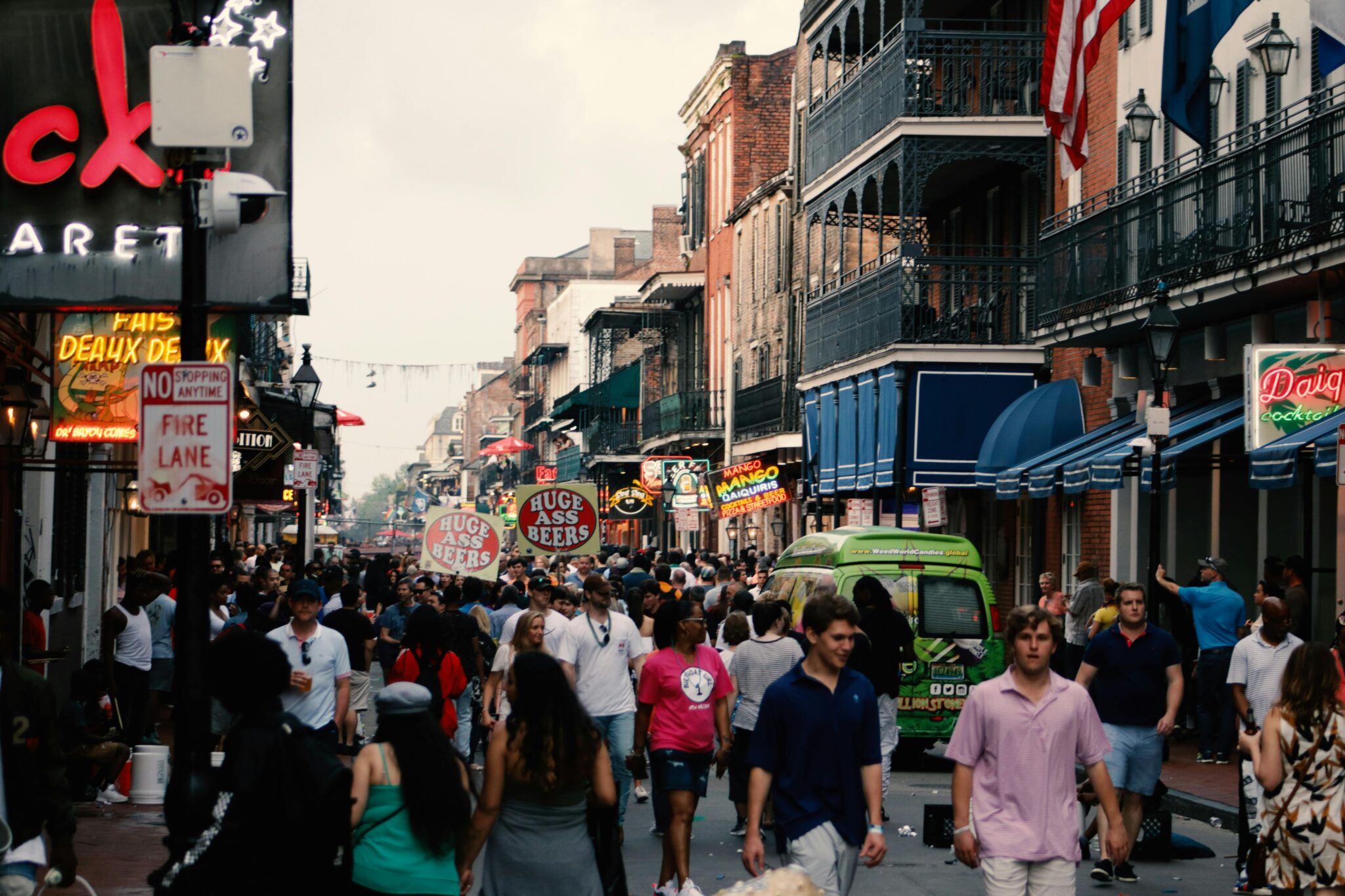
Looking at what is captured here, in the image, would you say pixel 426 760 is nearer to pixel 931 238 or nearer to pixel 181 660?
pixel 181 660

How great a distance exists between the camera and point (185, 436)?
900 centimetres

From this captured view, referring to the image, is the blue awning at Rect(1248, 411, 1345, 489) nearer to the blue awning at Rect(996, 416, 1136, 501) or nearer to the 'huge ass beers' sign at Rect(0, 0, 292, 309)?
the blue awning at Rect(996, 416, 1136, 501)

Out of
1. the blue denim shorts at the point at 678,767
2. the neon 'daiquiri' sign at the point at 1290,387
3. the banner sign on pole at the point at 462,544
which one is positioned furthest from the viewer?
the banner sign on pole at the point at 462,544

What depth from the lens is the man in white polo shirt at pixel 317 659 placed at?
12.5 meters

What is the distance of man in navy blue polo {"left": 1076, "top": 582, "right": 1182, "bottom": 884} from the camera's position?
1188 cm

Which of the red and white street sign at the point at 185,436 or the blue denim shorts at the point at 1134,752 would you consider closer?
the red and white street sign at the point at 185,436

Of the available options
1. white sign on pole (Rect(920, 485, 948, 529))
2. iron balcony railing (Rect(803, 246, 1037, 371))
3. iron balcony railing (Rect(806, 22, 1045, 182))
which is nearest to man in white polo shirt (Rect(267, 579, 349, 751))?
white sign on pole (Rect(920, 485, 948, 529))

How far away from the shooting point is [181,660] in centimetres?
915

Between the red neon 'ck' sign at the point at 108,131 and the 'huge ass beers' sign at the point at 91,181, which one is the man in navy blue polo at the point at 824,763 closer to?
the 'huge ass beers' sign at the point at 91,181

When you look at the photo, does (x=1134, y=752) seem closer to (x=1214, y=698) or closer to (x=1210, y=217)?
(x=1214, y=698)

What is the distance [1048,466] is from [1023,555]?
5552 mm

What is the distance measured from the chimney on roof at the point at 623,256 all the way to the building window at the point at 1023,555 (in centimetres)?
7203

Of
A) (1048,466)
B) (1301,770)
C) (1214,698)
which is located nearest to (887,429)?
(1048,466)

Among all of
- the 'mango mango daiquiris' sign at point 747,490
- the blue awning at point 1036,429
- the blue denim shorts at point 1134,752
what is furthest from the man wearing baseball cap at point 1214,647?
the 'mango mango daiquiris' sign at point 747,490
